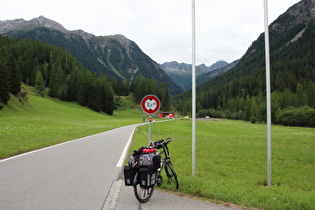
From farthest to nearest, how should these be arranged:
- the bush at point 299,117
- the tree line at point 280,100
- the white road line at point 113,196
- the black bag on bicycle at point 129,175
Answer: the tree line at point 280,100 < the bush at point 299,117 < the black bag on bicycle at point 129,175 < the white road line at point 113,196

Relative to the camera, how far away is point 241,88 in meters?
198

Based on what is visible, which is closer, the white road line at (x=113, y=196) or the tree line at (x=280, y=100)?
the white road line at (x=113, y=196)

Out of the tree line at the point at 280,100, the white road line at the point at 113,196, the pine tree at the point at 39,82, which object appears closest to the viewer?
the white road line at the point at 113,196

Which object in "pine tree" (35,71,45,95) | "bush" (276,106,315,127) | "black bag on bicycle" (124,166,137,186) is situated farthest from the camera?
"pine tree" (35,71,45,95)

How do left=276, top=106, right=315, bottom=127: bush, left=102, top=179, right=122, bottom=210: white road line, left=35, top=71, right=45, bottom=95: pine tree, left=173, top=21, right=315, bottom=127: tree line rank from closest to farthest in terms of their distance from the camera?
left=102, top=179, right=122, bottom=210: white road line → left=276, top=106, right=315, bottom=127: bush → left=173, top=21, right=315, bottom=127: tree line → left=35, top=71, right=45, bottom=95: pine tree

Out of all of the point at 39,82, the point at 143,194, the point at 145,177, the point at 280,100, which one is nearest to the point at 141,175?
the point at 145,177

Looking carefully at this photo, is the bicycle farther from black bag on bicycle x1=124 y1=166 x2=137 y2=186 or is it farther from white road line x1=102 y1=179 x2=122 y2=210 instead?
white road line x1=102 y1=179 x2=122 y2=210

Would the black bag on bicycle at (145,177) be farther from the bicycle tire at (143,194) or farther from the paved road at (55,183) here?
the paved road at (55,183)

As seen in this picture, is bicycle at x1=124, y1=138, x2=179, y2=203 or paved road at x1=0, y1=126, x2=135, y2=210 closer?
bicycle at x1=124, y1=138, x2=179, y2=203

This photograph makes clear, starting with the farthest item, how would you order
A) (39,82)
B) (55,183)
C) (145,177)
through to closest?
(39,82), (55,183), (145,177)

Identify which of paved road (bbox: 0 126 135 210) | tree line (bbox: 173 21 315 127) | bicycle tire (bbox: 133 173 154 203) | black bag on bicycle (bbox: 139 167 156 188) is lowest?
paved road (bbox: 0 126 135 210)

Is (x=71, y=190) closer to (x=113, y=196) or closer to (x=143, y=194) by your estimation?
(x=113, y=196)

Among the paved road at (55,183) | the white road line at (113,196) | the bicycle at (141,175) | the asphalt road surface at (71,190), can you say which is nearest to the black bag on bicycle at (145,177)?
the bicycle at (141,175)

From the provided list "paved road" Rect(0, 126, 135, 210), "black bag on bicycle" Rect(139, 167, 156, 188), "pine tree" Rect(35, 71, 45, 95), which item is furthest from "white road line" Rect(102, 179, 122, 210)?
"pine tree" Rect(35, 71, 45, 95)
